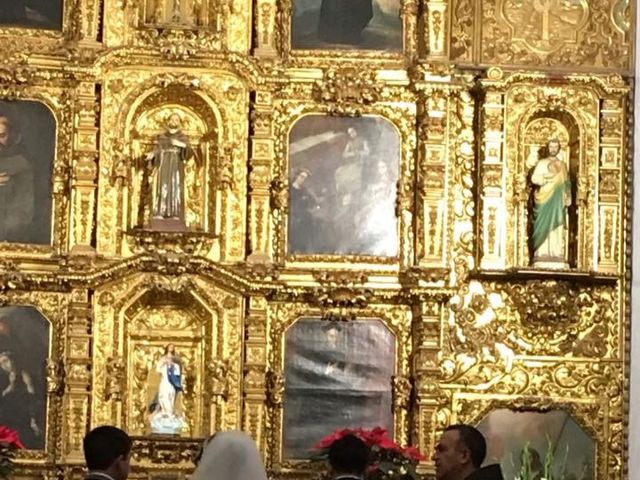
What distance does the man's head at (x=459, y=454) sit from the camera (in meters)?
11.8

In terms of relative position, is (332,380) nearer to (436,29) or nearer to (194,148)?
(194,148)

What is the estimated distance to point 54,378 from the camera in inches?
880

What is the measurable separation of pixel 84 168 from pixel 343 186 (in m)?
3.15

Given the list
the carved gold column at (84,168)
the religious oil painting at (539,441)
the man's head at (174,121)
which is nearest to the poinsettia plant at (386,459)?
the religious oil painting at (539,441)

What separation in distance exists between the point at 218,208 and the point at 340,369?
96.0 inches

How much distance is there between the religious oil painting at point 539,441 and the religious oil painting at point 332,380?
132 centimetres

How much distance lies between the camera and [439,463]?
468 inches

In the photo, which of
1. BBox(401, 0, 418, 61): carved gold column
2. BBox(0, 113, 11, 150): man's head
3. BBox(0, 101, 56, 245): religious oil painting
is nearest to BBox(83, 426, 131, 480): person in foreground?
BBox(0, 101, 56, 245): religious oil painting

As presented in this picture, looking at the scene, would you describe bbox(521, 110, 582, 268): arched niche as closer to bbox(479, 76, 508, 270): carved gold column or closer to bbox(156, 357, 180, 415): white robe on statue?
bbox(479, 76, 508, 270): carved gold column

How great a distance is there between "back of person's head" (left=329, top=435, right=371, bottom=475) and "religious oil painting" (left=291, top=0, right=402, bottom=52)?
10.5 m

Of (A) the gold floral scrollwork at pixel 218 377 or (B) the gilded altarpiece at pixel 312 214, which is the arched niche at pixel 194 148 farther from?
(A) the gold floral scrollwork at pixel 218 377

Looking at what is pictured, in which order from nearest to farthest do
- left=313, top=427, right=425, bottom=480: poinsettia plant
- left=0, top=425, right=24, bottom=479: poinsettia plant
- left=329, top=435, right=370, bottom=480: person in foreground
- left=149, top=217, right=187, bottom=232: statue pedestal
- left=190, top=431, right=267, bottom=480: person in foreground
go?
left=190, top=431, right=267, bottom=480: person in foreground
left=329, top=435, right=370, bottom=480: person in foreground
left=0, top=425, right=24, bottom=479: poinsettia plant
left=313, top=427, right=425, bottom=480: poinsettia plant
left=149, top=217, right=187, bottom=232: statue pedestal

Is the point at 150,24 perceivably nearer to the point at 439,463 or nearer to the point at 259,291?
Answer: the point at 259,291

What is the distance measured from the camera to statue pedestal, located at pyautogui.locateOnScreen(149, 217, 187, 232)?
22.5 m
